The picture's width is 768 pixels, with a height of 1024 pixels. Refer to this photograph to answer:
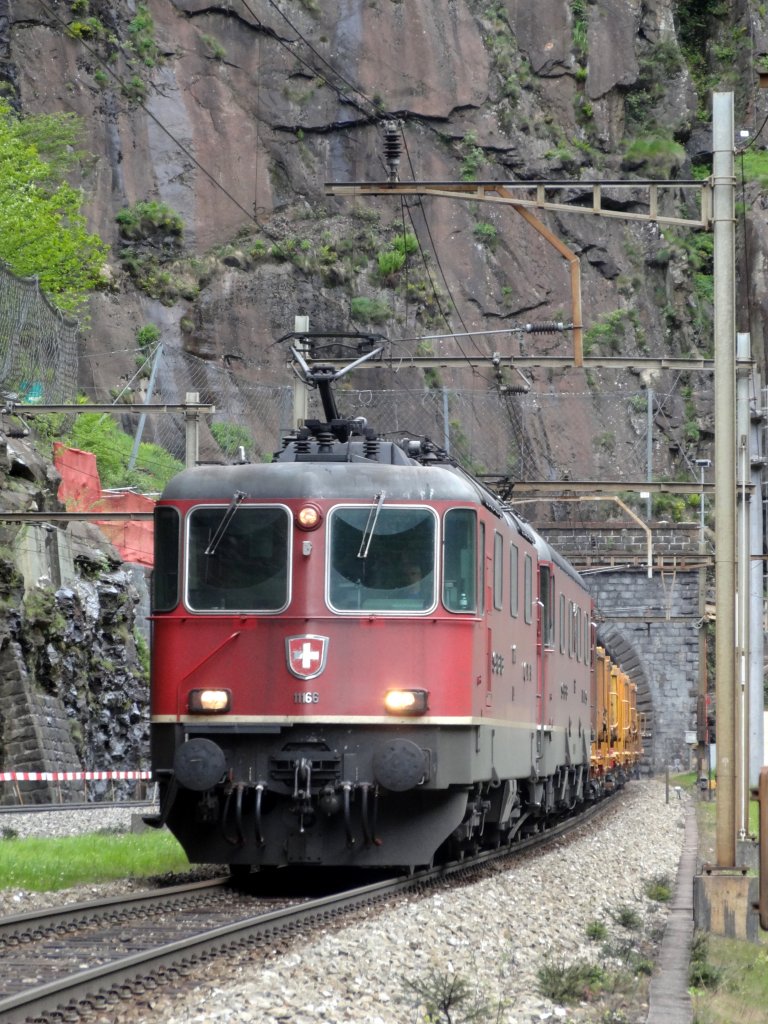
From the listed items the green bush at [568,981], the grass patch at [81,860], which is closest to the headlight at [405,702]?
the grass patch at [81,860]

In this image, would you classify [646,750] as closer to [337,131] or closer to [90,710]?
[337,131]

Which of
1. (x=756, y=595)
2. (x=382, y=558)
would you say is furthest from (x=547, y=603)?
(x=756, y=595)

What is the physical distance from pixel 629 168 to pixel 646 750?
23.0m

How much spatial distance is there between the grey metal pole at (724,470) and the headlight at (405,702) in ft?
7.18

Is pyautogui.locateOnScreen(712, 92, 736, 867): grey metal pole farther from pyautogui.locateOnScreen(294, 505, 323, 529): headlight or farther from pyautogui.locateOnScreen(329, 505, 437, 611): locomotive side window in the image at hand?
pyautogui.locateOnScreen(294, 505, 323, 529): headlight

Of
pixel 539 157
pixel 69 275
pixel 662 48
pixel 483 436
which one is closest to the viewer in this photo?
pixel 69 275

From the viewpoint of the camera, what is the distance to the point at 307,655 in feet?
41.6

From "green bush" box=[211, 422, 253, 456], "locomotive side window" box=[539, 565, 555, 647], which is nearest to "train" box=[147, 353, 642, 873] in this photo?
"locomotive side window" box=[539, 565, 555, 647]

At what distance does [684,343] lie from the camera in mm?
61188

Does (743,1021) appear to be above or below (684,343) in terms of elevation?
below

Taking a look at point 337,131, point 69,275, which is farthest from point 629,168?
point 69,275

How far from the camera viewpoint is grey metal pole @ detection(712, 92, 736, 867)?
12.4 meters

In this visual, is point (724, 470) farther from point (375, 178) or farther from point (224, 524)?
point (375, 178)

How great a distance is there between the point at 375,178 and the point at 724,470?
43116 millimetres
